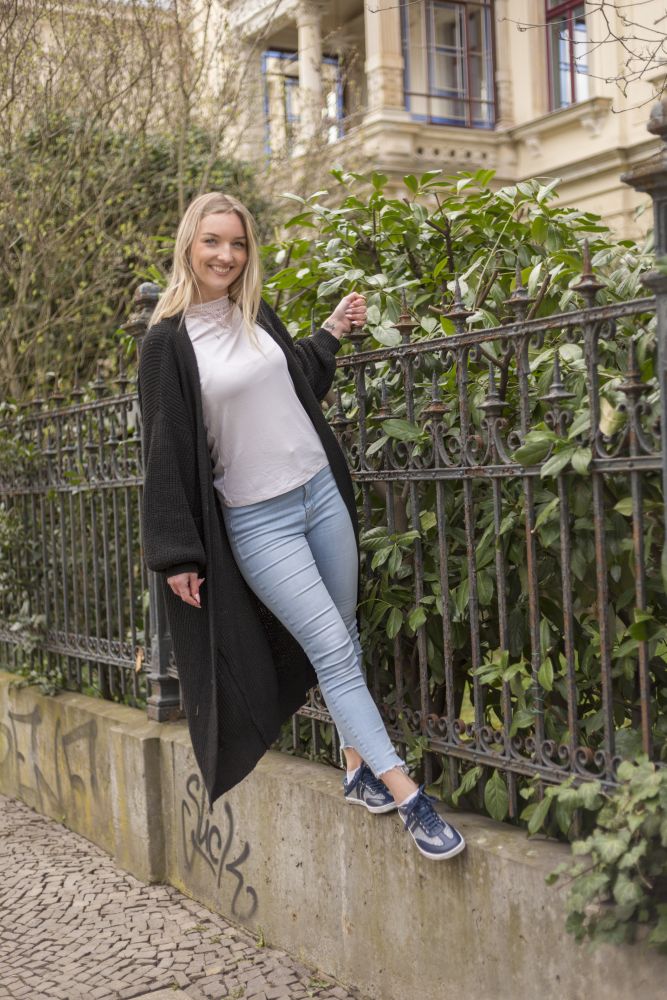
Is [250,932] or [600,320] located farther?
[250,932]

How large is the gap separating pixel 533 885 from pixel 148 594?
243 cm

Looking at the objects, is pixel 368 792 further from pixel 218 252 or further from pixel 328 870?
pixel 218 252

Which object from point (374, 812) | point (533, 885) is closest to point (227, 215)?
point (374, 812)

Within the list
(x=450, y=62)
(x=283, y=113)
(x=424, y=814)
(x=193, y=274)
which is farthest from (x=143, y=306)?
(x=450, y=62)

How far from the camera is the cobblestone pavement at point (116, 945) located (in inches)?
139

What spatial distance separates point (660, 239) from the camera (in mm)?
2518

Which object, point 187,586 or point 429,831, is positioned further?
point 187,586

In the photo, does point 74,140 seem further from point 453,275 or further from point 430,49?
point 430,49

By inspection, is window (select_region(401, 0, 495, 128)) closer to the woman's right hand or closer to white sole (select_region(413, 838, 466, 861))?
the woman's right hand

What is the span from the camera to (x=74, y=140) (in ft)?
26.5

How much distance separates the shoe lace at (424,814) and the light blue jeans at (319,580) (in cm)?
13

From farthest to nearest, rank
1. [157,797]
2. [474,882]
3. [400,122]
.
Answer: [400,122]
[157,797]
[474,882]

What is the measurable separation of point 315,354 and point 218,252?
16.3 inches

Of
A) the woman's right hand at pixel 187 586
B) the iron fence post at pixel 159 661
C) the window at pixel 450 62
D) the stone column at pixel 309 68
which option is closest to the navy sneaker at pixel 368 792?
the woman's right hand at pixel 187 586
